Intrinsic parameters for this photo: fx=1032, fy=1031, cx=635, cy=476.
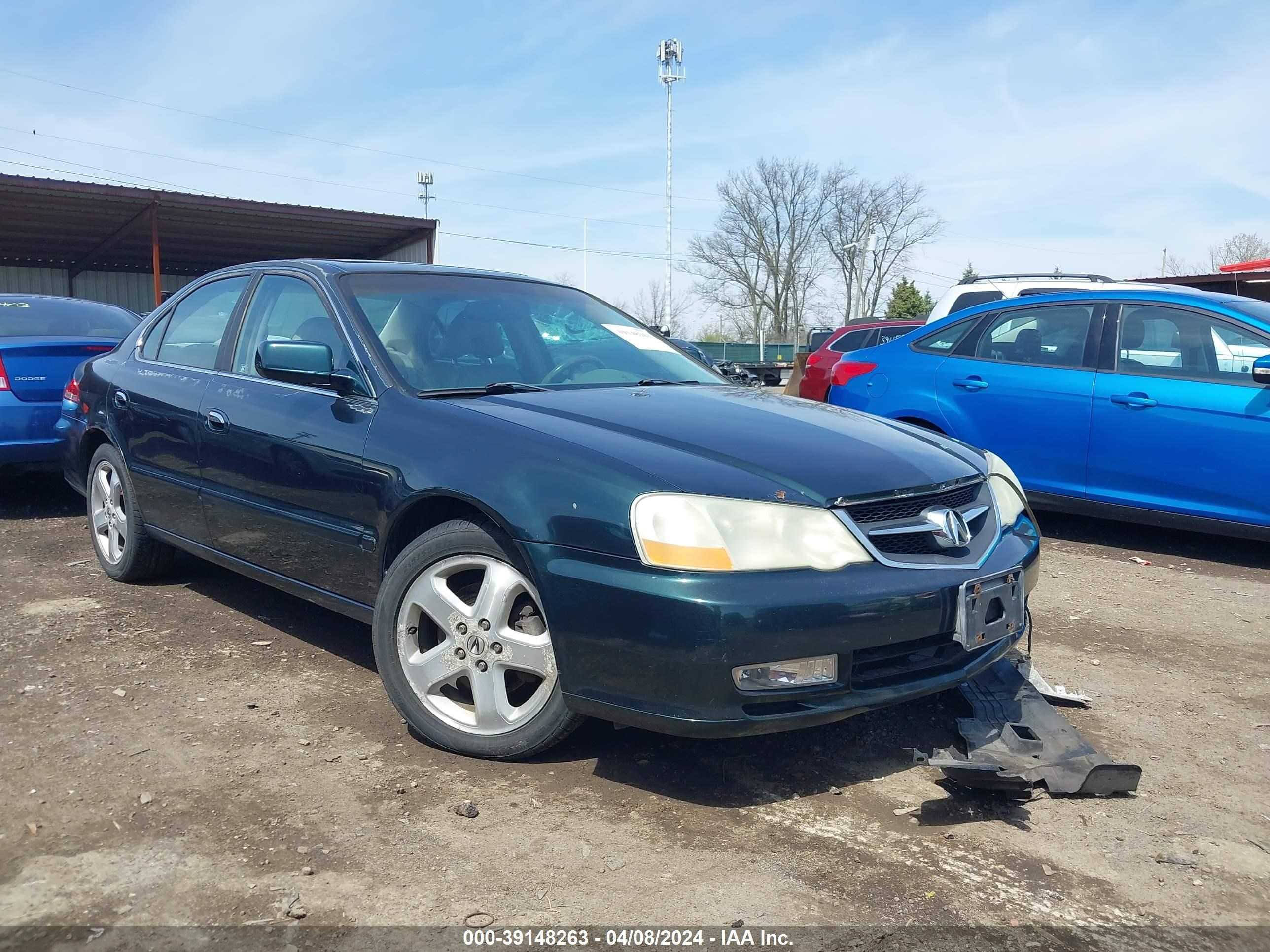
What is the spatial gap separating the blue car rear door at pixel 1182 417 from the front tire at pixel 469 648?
13.3 ft

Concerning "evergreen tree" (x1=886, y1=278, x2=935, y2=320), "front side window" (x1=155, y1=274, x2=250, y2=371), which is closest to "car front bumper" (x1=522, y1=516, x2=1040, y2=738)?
"front side window" (x1=155, y1=274, x2=250, y2=371)

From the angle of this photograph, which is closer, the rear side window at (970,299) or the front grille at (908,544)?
the front grille at (908,544)

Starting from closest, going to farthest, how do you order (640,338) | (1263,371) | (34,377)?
(640,338)
(1263,371)
(34,377)

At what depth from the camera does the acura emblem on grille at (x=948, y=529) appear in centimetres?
290

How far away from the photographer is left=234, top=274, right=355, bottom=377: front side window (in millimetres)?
3775

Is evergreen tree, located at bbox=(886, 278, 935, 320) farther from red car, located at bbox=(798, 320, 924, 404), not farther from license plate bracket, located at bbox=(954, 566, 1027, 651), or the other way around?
license plate bracket, located at bbox=(954, 566, 1027, 651)

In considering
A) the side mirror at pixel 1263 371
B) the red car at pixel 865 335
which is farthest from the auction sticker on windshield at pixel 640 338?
the red car at pixel 865 335

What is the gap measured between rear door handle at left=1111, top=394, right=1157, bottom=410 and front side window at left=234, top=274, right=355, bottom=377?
4.28 metres

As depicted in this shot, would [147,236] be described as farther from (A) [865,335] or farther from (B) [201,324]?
(B) [201,324]

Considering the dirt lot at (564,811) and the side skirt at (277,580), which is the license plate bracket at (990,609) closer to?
the dirt lot at (564,811)

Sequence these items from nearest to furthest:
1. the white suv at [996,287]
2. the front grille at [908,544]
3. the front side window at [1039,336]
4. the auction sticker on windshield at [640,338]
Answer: the front grille at [908,544]
the auction sticker on windshield at [640,338]
the front side window at [1039,336]
the white suv at [996,287]

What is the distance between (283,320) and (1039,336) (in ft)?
14.5

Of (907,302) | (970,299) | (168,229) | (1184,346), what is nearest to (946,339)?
(1184,346)

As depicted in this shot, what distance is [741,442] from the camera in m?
3.05
